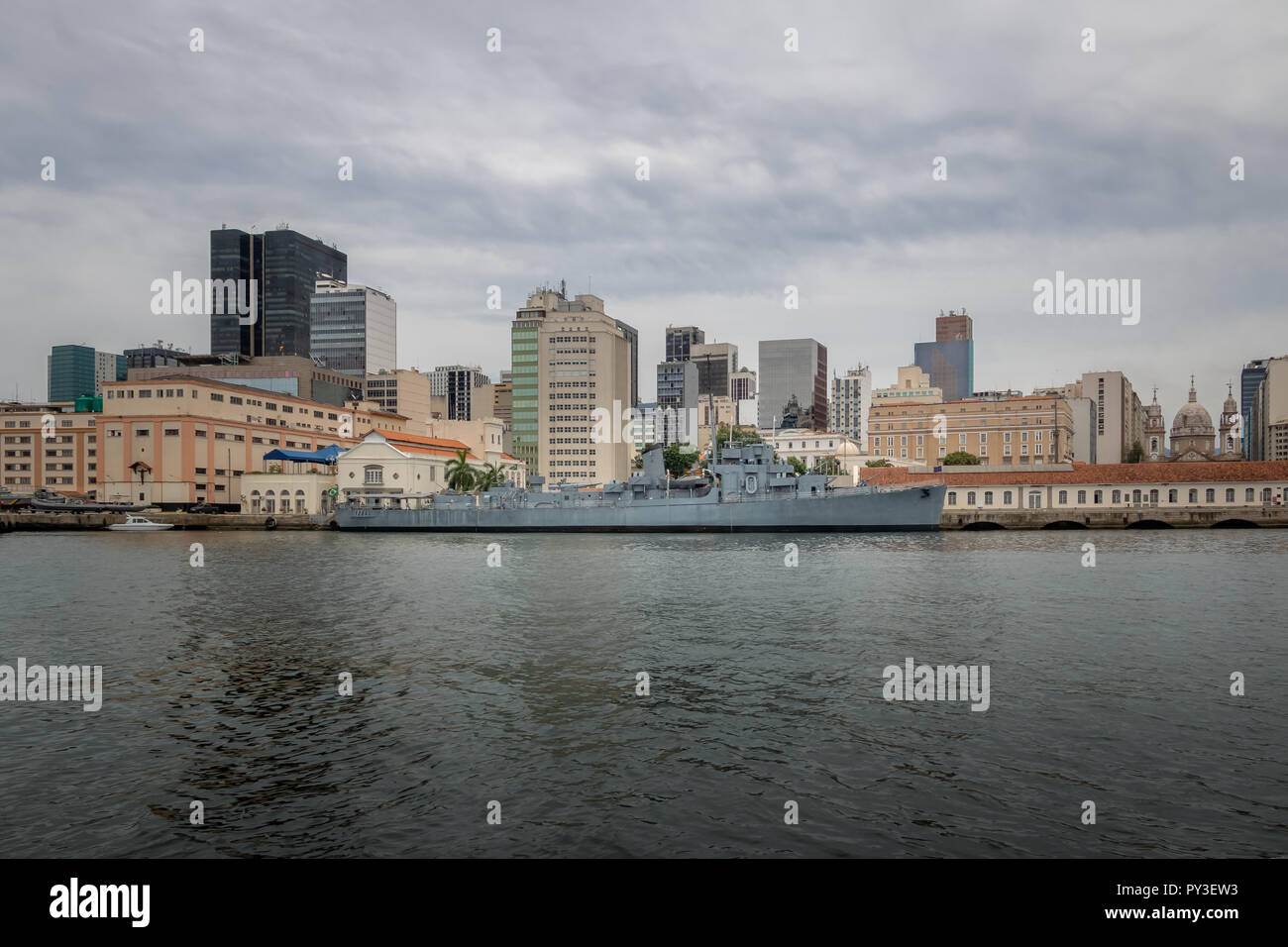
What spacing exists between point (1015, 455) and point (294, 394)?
124 metres

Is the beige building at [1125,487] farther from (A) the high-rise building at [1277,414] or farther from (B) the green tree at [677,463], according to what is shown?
(A) the high-rise building at [1277,414]

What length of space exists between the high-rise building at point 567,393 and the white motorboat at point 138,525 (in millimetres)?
91603

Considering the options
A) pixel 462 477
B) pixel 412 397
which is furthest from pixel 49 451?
pixel 462 477

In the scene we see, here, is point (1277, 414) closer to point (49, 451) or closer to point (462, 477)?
point (462, 477)

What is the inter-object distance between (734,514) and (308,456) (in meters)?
65.7

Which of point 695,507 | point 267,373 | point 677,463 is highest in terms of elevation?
point 267,373

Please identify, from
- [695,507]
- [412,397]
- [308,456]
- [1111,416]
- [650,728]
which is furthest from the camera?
[1111,416]

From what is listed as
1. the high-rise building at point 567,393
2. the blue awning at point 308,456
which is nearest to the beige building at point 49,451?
the blue awning at point 308,456

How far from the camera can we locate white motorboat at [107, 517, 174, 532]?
264ft

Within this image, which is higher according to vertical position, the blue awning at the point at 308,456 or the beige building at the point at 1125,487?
the blue awning at the point at 308,456

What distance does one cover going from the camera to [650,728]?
41.0ft

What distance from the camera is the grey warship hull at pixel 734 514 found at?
70.1m

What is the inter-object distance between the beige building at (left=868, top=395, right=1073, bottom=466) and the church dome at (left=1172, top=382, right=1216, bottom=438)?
83.1 m
